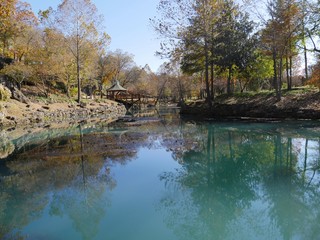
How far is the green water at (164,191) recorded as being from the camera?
4312mm

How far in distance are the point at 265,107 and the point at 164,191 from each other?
48.3 feet

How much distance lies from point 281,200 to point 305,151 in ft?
15.3

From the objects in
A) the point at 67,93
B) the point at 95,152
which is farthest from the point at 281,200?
the point at 67,93

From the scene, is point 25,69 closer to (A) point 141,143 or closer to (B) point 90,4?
(B) point 90,4

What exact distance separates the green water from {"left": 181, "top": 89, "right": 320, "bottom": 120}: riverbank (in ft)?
21.1

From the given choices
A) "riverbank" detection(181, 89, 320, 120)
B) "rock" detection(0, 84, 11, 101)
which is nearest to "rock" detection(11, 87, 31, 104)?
"rock" detection(0, 84, 11, 101)

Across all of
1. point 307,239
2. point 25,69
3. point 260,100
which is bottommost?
point 307,239

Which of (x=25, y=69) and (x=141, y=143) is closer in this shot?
(x=141, y=143)

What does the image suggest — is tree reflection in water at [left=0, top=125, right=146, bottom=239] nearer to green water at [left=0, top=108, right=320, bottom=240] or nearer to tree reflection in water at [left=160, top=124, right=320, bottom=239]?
green water at [left=0, top=108, right=320, bottom=240]

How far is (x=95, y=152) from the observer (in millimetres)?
10039

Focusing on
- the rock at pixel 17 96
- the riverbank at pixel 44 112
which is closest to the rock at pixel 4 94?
the riverbank at pixel 44 112

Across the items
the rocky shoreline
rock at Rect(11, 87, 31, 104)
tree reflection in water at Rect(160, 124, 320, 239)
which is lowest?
tree reflection in water at Rect(160, 124, 320, 239)

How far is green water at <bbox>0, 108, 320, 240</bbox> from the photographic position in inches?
170

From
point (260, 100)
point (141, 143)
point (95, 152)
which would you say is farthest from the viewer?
point (260, 100)
